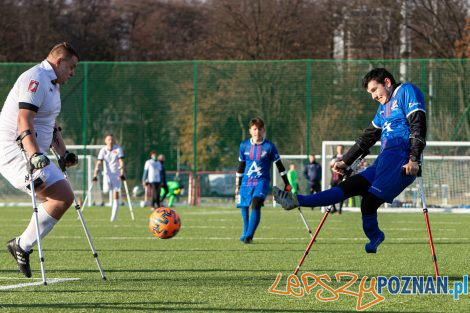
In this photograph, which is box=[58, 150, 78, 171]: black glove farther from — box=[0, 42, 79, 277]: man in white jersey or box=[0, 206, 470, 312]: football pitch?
box=[0, 206, 470, 312]: football pitch

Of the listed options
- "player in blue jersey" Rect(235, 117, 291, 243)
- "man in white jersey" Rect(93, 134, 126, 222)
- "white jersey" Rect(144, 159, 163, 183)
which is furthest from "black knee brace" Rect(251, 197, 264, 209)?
"white jersey" Rect(144, 159, 163, 183)

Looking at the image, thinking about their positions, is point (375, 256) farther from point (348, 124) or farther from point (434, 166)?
point (348, 124)

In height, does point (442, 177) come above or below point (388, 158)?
below

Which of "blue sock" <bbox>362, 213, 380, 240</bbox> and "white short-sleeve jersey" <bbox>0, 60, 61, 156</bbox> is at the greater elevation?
"white short-sleeve jersey" <bbox>0, 60, 61, 156</bbox>

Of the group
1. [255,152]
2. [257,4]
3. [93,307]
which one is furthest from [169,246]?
[257,4]

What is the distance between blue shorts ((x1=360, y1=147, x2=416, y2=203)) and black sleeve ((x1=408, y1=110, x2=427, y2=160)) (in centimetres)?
30

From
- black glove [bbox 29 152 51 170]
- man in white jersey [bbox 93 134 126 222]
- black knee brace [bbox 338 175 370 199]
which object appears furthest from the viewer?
man in white jersey [bbox 93 134 126 222]

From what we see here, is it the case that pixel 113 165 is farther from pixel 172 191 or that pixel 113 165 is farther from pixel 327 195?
pixel 327 195

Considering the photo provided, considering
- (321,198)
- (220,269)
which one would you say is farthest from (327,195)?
(220,269)

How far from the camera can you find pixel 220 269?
11.7 metres

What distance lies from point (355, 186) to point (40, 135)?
316 centimetres

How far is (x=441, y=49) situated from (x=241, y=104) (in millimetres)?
14790

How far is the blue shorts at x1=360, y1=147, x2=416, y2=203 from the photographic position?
1042 cm

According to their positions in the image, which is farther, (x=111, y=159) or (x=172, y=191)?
(x=172, y=191)
